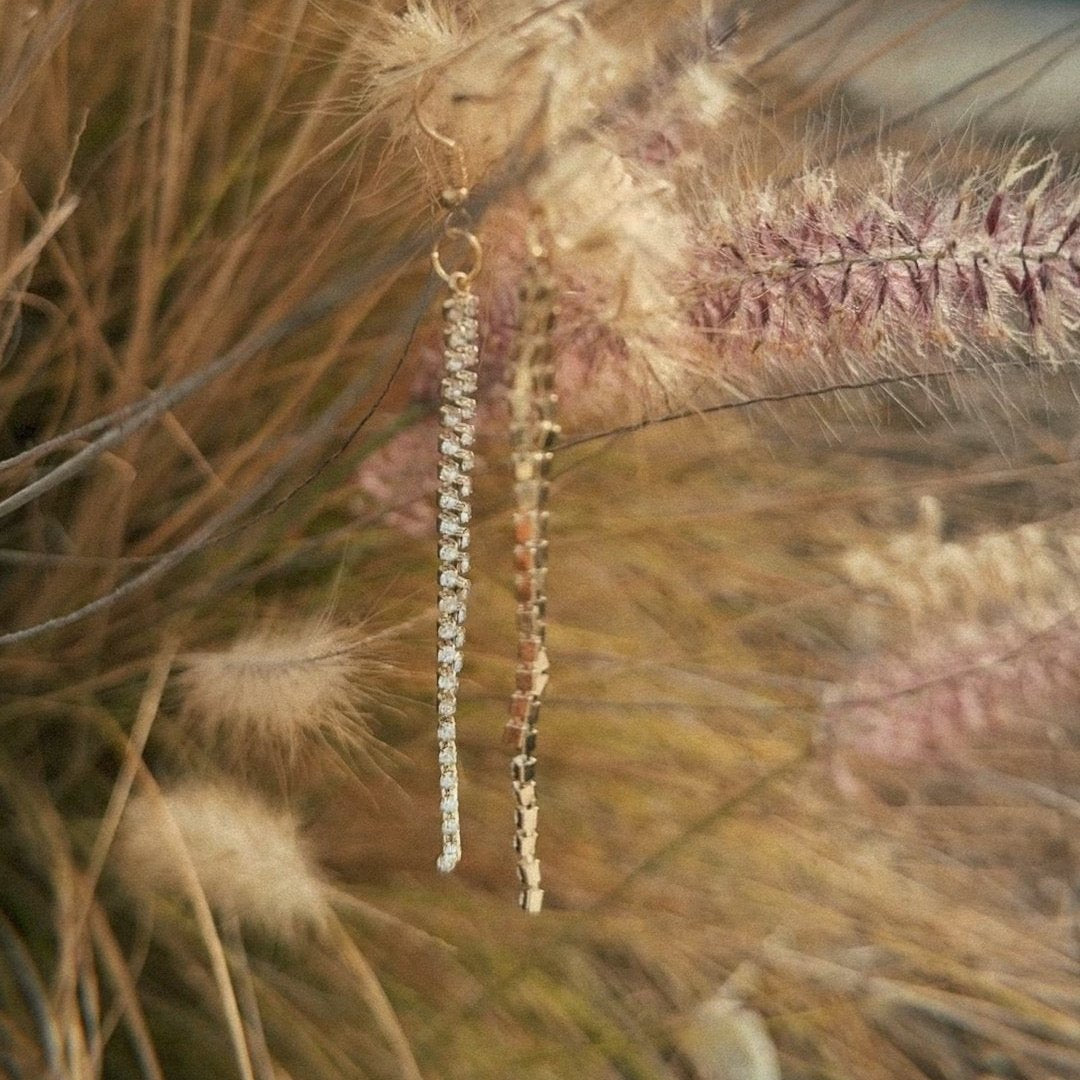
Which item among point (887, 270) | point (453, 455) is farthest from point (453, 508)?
point (887, 270)

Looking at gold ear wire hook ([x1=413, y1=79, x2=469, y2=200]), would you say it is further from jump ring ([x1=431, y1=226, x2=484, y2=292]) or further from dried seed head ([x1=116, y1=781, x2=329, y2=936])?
dried seed head ([x1=116, y1=781, x2=329, y2=936])

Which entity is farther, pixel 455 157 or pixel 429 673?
pixel 429 673

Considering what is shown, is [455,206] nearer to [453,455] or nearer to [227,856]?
[453,455]

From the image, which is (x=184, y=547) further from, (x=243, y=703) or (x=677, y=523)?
(x=677, y=523)

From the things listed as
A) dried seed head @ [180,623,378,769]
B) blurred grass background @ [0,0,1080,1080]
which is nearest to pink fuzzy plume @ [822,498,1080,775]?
blurred grass background @ [0,0,1080,1080]

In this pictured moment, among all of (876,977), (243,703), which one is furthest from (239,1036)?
(876,977)

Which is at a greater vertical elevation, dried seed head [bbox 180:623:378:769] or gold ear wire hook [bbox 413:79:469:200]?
gold ear wire hook [bbox 413:79:469:200]
